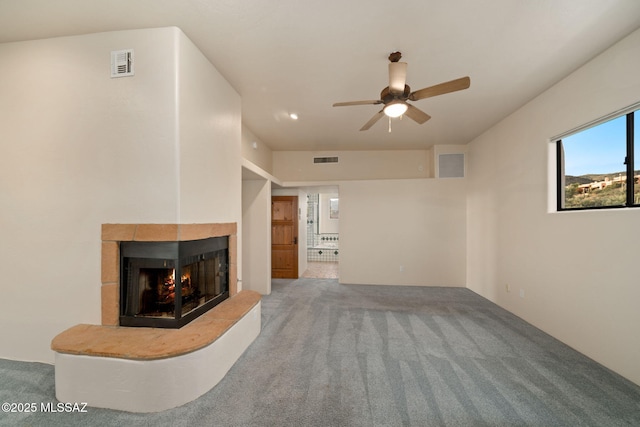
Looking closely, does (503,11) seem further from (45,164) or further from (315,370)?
(45,164)

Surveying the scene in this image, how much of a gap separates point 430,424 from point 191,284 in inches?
90.6

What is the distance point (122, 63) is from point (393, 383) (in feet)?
11.9

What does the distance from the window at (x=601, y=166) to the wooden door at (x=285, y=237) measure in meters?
4.68

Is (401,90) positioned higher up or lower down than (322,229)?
higher up

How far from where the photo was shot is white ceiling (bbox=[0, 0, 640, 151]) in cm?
185

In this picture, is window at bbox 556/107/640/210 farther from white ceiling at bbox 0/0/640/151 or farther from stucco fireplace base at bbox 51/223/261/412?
stucco fireplace base at bbox 51/223/261/412

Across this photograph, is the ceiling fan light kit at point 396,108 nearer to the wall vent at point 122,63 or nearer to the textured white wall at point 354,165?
the wall vent at point 122,63

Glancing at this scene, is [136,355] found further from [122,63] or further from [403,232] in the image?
[403,232]

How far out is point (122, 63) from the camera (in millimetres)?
2086

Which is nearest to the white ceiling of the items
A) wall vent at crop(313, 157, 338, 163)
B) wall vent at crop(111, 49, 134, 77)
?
wall vent at crop(111, 49, 134, 77)

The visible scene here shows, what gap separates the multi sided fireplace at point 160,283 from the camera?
2068mm

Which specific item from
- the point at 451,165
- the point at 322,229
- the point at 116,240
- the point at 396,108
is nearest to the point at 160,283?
the point at 116,240

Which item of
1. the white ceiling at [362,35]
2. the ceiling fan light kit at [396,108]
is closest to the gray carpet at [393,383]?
the ceiling fan light kit at [396,108]

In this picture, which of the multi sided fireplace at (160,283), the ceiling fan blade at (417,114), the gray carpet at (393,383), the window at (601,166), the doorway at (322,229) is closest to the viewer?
the gray carpet at (393,383)
